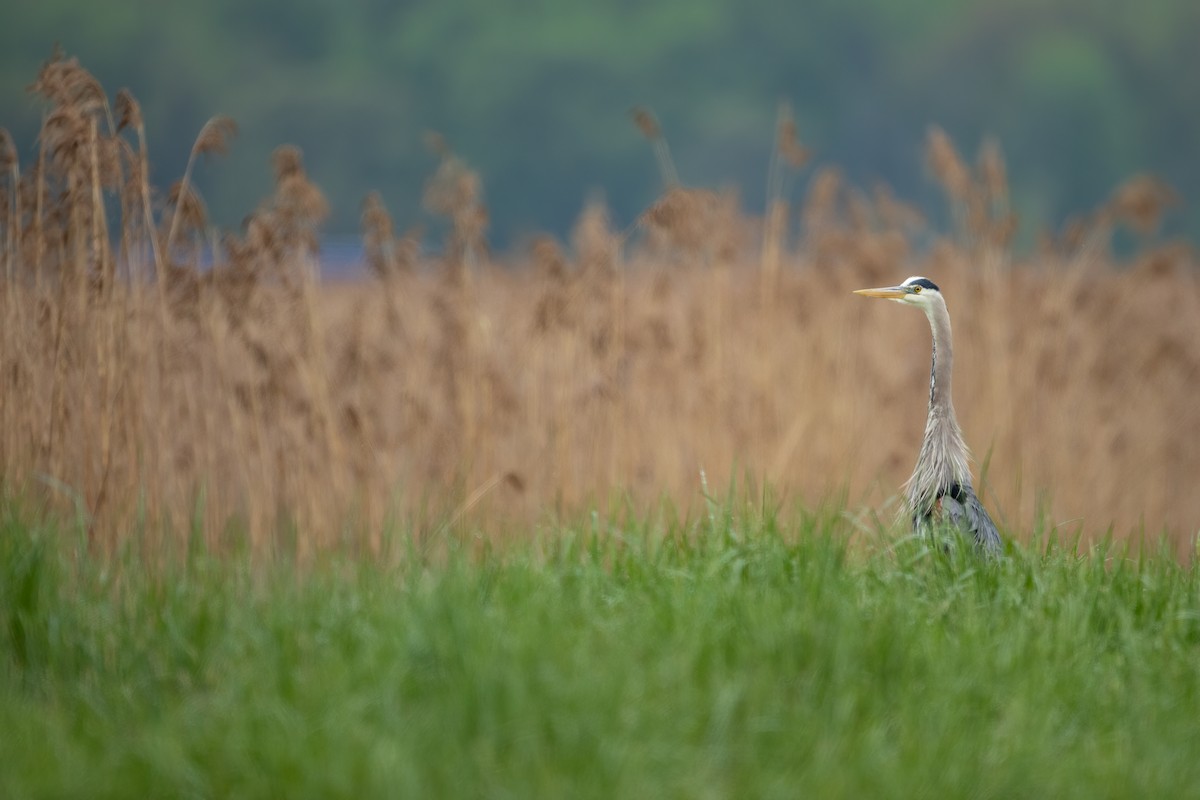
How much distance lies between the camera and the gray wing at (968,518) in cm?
330

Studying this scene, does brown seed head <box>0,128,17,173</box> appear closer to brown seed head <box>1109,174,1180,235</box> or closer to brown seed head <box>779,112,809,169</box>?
brown seed head <box>779,112,809,169</box>

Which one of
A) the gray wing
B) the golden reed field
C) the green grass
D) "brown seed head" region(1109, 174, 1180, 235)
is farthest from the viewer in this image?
"brown seed head" region(1109, 174, 1180, 235)

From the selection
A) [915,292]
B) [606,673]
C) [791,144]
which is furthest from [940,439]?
[791,144]

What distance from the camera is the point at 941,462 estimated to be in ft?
10.9

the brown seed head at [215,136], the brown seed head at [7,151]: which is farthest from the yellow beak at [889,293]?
the brown seed head at [7,151]

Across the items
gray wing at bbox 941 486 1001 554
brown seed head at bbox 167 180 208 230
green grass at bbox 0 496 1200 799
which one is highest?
brown seed head at bbox 167 180 208 230

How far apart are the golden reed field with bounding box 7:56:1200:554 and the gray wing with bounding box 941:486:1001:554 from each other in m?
0.11

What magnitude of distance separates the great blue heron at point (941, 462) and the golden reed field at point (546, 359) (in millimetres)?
90

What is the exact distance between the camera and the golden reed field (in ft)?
12.5

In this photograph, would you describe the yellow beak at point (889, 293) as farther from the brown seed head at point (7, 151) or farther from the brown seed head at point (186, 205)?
the brown seed head at point (7, 151)

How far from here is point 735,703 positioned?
2500mm

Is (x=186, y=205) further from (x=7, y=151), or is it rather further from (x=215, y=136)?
(x=7, y=151)

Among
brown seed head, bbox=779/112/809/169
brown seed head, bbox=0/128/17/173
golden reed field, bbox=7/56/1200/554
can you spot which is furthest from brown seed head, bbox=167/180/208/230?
brown seed head, bbox=779/112/809/169

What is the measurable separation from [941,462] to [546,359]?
2031 millimetres
